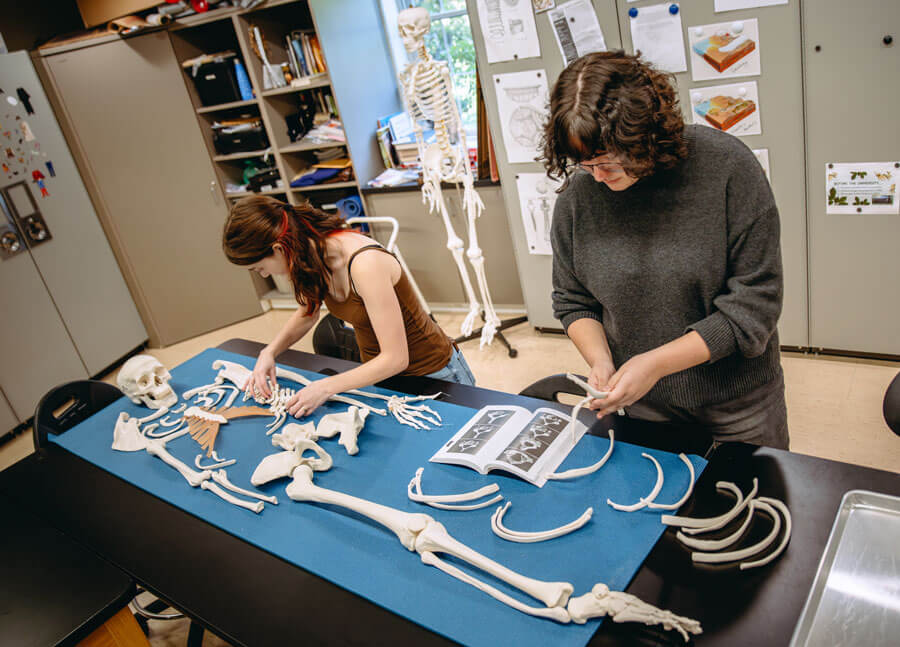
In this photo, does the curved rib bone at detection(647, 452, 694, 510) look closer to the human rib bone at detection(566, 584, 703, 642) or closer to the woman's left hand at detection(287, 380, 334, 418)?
the human rib bone at detection(566, 584, 703, 642)

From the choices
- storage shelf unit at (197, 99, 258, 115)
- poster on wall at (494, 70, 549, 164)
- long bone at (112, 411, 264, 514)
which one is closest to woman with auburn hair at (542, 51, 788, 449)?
long bone at (112, 411, 264, 514)

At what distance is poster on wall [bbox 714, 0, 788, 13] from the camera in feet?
8.00

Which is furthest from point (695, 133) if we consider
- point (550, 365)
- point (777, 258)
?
point (550, 365)

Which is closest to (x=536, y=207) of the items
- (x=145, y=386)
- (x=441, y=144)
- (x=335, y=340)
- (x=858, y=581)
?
(x=441, y=144)

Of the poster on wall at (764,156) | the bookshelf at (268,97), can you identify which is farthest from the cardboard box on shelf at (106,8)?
the poster on wall at (764,156)

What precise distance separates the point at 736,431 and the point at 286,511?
103cm

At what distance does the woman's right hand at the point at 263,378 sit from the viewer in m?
2.01

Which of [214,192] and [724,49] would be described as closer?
[724,49]

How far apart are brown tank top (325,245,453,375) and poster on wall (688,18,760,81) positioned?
159 centimetres

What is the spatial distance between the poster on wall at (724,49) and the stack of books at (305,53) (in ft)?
7.74

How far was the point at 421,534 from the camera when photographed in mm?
1284

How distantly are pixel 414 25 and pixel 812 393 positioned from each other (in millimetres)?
2510

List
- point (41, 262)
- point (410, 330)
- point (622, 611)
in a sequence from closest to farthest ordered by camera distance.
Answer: point (622, 611)
point (410, 330)
point (41, 262)

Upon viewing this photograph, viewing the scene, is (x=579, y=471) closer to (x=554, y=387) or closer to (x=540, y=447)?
(x=540, y=447)
